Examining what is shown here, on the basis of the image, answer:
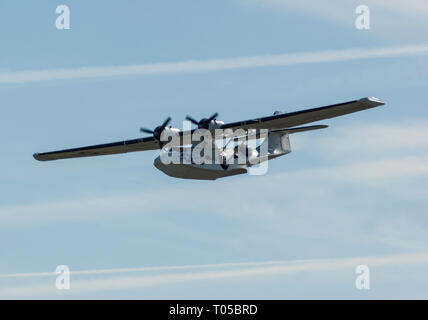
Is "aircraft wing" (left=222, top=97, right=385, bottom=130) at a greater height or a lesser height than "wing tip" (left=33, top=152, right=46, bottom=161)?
lesser

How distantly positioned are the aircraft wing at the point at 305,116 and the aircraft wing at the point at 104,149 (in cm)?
655

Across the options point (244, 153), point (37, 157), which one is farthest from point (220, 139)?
point (37, 157)

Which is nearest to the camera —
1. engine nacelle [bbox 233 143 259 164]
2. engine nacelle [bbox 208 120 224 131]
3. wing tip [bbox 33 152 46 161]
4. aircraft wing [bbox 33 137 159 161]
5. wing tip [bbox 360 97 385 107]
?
wing tip [bbox 360 97 385 107]

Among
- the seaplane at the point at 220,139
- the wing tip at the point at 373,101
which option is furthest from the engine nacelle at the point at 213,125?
the wing tip at the point at 373,101

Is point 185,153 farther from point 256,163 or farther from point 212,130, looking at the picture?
point 256,163

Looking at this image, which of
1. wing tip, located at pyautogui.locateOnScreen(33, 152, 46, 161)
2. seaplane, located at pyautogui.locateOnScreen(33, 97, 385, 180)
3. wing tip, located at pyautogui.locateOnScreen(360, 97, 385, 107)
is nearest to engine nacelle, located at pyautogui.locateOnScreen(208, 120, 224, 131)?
seaplane, located at pyautogui.locateOnScreen(33, 97, 385, 180)

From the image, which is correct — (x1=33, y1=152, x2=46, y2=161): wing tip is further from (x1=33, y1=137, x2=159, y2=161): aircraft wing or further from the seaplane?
the seaplane

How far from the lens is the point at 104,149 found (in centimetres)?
4897

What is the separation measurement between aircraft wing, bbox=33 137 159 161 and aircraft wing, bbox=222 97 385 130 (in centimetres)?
655

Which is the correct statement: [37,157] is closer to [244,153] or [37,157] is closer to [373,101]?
[244,153]

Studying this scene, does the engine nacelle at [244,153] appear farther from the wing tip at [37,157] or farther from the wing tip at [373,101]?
the wing tip at [37,157]

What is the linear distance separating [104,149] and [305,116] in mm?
14066

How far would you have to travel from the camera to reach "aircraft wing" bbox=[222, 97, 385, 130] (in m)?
38.6
